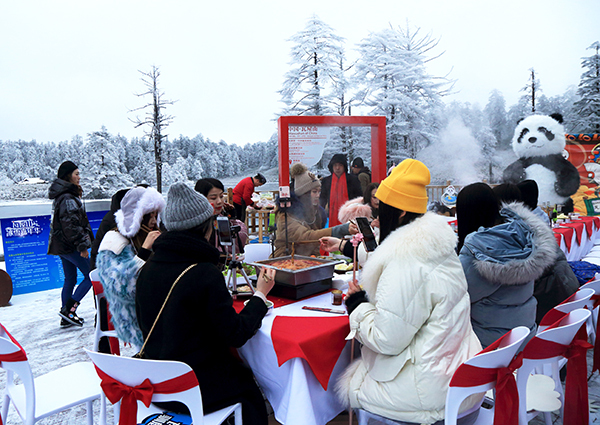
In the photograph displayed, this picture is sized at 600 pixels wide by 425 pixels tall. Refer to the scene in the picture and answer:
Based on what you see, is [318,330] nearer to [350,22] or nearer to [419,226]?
[419,226]

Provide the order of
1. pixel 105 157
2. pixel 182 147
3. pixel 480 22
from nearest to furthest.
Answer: pixel 105 157, pixel 182 147, pixel 480 22

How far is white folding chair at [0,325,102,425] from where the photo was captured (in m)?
1.36

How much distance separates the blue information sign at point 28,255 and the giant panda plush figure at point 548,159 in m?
8.27

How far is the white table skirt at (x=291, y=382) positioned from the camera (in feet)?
4.59

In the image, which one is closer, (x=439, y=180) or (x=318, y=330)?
A: (x=318, y=330)

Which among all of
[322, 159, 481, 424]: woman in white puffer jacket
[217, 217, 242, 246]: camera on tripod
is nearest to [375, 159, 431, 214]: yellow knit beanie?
[322, 159, 481, 424]: woman in white puffer jacket

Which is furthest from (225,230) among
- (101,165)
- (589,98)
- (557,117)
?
(589,98)

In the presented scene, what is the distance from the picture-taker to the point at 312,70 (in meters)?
12.4

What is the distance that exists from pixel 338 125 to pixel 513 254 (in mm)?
3327

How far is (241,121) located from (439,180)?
7190 millimetres

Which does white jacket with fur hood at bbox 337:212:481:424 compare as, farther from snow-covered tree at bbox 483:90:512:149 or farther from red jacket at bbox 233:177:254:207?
snow-covered tree at bbox 483:90:512:149

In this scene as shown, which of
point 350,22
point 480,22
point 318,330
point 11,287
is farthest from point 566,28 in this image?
point 11,287

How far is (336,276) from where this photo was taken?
2.42m

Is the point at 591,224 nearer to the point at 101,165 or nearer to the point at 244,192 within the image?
the point at 244,192
